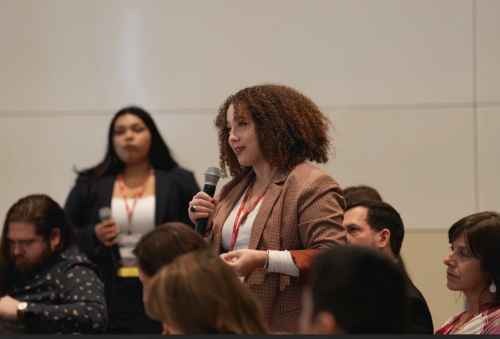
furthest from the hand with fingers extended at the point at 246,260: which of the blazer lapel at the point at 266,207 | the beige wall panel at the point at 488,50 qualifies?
the beige wall panel at the point at 488,50

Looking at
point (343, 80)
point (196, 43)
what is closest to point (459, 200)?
point (343, 80)

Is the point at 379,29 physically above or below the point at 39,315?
above

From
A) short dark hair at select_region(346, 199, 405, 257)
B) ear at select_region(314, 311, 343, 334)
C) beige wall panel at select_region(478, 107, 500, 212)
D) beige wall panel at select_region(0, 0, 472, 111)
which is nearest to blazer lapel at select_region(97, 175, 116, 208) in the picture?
beige wall panel at select_region(0, 0, 472, 111)

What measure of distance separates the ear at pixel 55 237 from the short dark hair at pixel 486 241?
1.72 m

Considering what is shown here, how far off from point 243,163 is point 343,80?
188cm

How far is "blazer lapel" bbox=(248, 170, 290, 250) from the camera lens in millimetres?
1757

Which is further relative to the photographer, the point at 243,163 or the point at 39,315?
the point at 39,315

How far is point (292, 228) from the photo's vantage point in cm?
176

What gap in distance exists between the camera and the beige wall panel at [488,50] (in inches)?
136

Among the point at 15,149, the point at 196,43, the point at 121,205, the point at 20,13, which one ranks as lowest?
the point at 121,205

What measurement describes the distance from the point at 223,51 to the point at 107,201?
4.24 ft

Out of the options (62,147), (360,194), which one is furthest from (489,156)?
(62,147)

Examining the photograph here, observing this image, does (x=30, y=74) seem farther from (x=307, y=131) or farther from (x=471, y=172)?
(x=471, y=172)

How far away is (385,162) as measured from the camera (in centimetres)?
354
